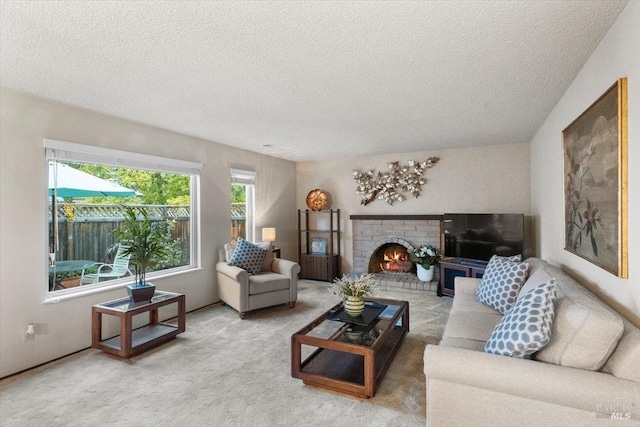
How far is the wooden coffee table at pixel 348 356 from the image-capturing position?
2.29 metres

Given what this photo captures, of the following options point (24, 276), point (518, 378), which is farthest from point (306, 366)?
point (24, 276)

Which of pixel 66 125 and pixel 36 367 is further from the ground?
pixel 66 125

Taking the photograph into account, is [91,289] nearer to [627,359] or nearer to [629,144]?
[627,359]

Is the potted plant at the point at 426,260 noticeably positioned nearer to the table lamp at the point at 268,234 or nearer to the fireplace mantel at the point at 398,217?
the fireplace mantel at the point at 398,217

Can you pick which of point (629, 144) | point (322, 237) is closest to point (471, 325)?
point (629, 144)

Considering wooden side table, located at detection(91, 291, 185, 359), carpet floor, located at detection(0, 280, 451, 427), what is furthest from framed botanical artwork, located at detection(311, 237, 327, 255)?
wooden side table, located at detection(91, 291, 185, 359)

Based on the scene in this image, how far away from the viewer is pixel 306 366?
103 inches

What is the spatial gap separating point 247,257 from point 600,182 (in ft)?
12.0

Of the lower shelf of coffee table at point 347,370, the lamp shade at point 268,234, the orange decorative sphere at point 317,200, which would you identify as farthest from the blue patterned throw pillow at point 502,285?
the orange decorative sphere at point 317,200

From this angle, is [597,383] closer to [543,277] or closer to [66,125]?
[543,277]

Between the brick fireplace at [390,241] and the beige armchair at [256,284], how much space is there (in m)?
1.79

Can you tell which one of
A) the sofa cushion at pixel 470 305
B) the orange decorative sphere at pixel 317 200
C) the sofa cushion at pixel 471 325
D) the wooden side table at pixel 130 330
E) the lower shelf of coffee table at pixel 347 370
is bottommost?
the lower shelf of coffee table at pixel 347 370

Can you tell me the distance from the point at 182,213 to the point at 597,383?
14.0 feet

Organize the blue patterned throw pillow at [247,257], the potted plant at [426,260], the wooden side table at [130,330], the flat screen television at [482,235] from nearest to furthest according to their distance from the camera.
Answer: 1. the wooden side table at [130,330]
2. the blue patterned throw pillow at [247,257]
3. the flat screen television at [482,235]
4. the potted plant at [426,260]
